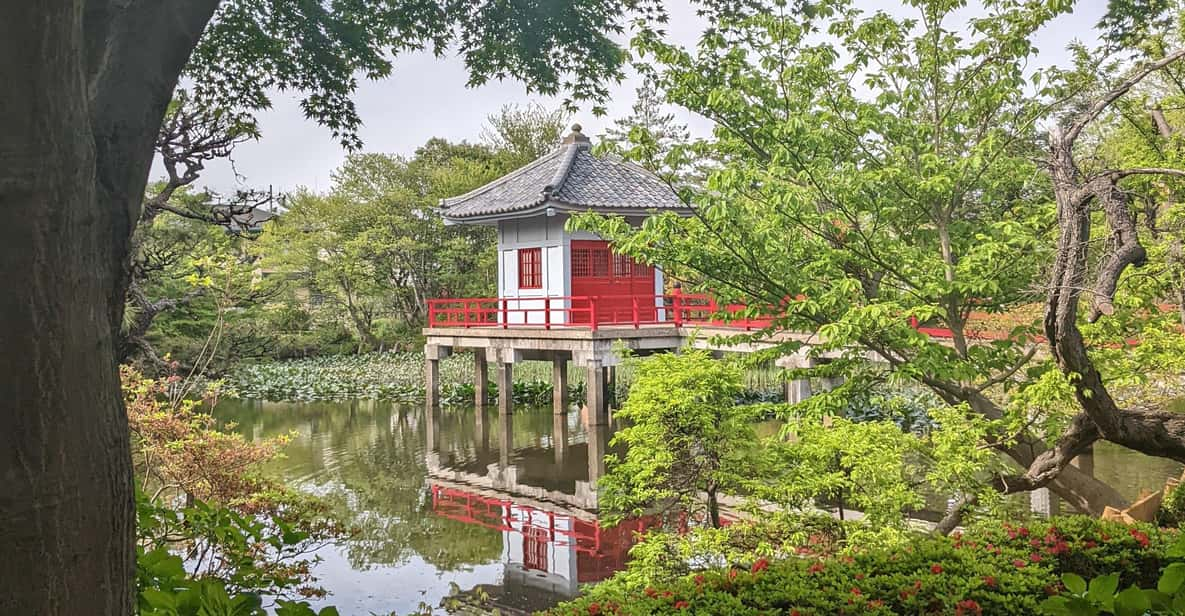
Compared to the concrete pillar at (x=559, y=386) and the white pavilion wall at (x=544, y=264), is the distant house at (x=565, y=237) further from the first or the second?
the concrete pillar at (x=559, y=386)

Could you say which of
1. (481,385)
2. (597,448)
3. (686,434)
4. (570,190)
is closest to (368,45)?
(686,434)

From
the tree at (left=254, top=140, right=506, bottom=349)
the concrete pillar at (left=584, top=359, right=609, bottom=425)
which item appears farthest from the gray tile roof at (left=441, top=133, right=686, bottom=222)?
the tree at (left=254, top=140, right=506, bottom=349)

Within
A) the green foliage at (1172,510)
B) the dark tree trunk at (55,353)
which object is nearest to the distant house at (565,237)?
the green foliage at (1172,510)

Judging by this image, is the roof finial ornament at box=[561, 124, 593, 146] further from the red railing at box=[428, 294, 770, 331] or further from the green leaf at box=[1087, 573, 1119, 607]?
the green leaf at box=[1087, 573, 1119, 607]

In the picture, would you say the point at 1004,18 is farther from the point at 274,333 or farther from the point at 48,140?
the point at 274,333

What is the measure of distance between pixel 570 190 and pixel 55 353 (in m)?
13.4

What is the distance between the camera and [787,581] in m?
3.76

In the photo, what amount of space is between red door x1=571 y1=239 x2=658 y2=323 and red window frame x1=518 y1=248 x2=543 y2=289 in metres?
0.75

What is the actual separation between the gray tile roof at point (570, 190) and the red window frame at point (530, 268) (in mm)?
970

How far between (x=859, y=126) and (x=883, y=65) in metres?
0.58

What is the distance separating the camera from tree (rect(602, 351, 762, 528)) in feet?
18.0

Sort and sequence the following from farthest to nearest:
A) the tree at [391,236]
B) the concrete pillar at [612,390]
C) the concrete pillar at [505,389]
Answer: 1. the tree at [391,236]
2. the concrete pillar at [612,390]
3. the concrete pillar at [505,389]

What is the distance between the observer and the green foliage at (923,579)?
3.50 metres

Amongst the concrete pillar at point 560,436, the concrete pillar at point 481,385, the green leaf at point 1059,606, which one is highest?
the green leaf at point 1059,606
